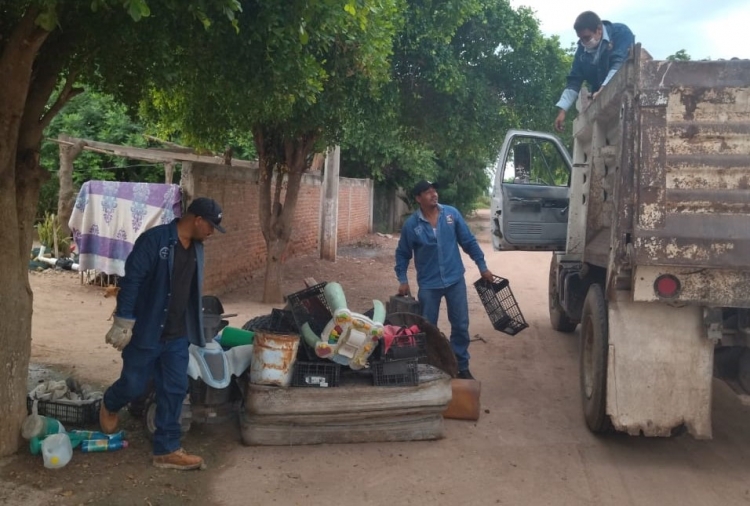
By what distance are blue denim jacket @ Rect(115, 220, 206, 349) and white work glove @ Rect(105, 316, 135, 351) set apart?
5cm

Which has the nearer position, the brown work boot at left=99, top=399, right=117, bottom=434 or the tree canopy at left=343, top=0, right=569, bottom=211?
the brown work boot at left=99, top=399, right=117, bottom=434

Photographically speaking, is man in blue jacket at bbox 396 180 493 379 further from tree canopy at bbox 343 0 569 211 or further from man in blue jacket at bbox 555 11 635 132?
tree canopy at bbox 343 0 569 211

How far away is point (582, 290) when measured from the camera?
6848mm

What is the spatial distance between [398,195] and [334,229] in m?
14.1

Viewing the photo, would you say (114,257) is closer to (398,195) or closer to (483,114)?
(483,114)

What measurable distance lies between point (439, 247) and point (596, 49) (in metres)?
2.58

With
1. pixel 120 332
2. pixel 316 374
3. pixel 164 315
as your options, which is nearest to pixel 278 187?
pixel 316 374

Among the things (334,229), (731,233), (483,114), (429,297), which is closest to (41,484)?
(429,297)

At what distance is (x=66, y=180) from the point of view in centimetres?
1316

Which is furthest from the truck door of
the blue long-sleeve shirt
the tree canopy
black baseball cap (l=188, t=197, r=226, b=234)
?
black baseball cap (l=188, t=197, r=226, b=234)

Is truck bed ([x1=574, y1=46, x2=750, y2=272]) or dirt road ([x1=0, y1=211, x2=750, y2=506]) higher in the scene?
truck bed ([x1=574, y1=46, x2=750, y2=272])

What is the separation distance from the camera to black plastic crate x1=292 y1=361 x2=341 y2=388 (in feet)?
16.7

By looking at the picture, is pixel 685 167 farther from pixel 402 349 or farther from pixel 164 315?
pixel 164 315

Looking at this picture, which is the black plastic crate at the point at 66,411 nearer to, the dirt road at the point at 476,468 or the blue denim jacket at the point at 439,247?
the dirt road at the point at 476,468
